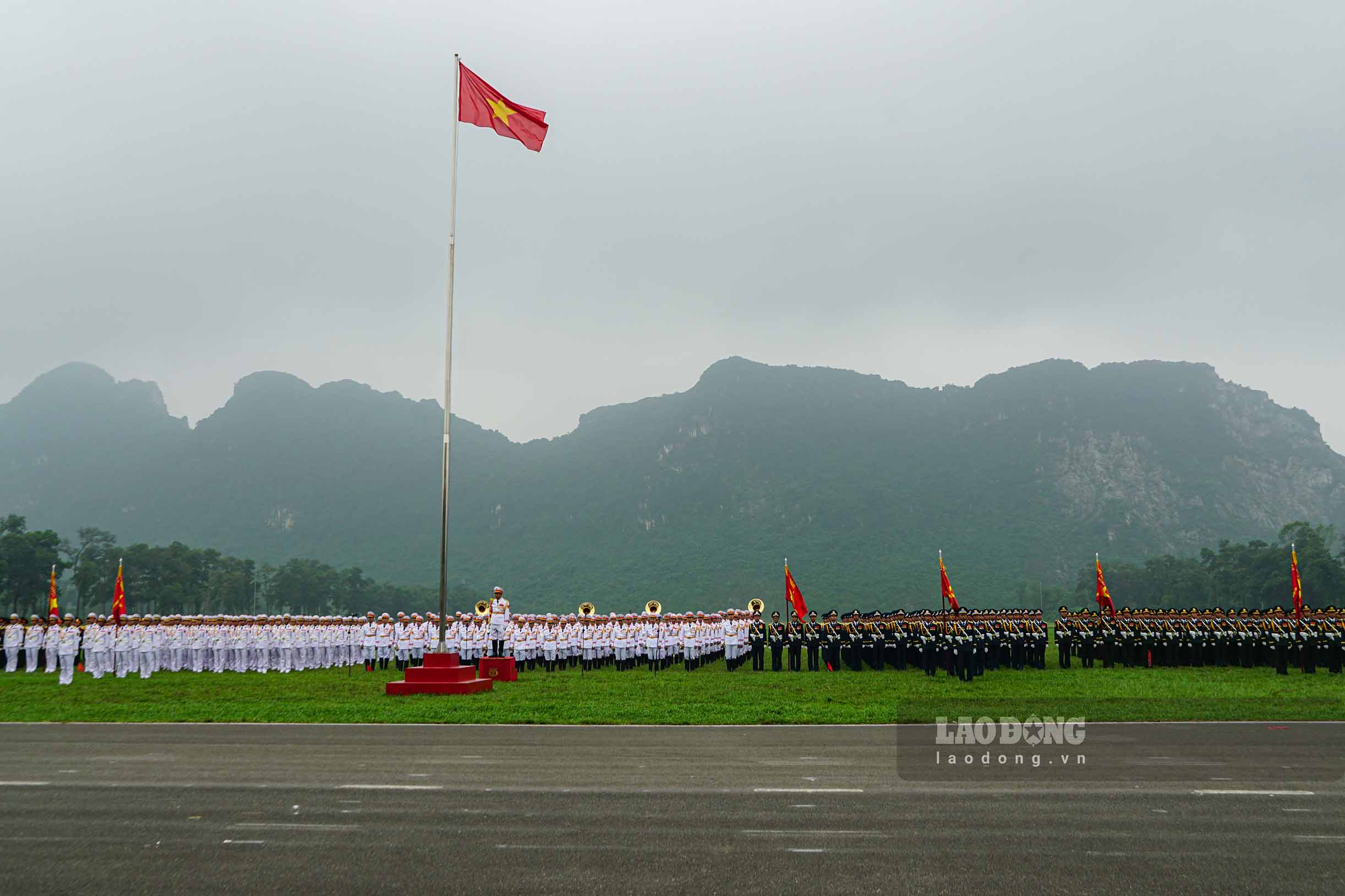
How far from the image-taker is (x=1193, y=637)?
25.2 meters

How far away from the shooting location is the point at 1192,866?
6.16 metres

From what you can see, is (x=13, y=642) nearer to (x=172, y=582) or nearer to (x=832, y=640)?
(x=832, y=640)

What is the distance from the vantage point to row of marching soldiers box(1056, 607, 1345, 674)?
24.0 meters

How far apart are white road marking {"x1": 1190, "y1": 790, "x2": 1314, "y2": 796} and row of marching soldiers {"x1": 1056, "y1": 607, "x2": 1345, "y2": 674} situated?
17.5 meters

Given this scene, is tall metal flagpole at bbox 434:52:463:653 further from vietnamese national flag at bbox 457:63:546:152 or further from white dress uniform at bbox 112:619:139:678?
white dress uniform at bbox 112:619:139:678

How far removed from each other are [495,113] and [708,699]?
12.8 m

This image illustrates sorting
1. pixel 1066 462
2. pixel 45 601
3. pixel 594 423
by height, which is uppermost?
pixel 594 423

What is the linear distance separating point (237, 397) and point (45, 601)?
376 ft

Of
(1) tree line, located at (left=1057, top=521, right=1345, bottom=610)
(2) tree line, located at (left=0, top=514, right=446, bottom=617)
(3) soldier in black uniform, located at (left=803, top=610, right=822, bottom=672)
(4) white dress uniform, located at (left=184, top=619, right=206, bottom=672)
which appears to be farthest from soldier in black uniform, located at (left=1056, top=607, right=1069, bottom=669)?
(2) tree line, located at (left=0, top=514, right=446, bottom=617)

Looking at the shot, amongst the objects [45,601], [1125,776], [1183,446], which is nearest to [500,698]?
[1125,776]

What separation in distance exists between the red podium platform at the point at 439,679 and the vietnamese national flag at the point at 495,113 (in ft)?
35.5

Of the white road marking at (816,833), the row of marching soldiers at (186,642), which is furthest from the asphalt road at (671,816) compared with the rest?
the row of marching soldiers at (186,642)

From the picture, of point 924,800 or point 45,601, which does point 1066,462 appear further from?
point 924,800

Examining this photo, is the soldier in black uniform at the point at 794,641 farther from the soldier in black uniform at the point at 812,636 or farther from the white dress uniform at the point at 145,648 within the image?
the white dress uniform at the point at 145,648
